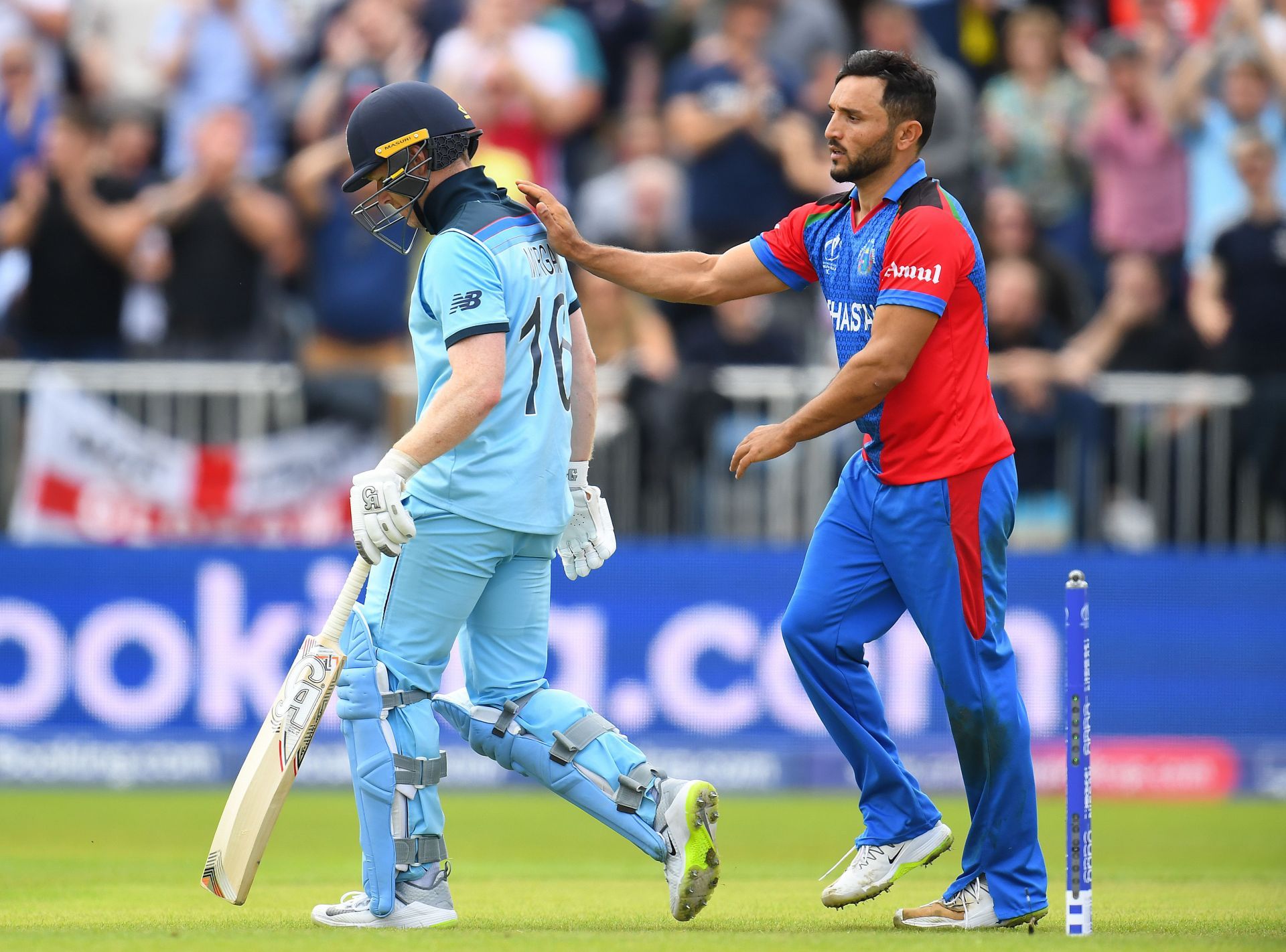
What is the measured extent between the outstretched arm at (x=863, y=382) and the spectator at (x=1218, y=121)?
785cm

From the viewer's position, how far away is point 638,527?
12305mm

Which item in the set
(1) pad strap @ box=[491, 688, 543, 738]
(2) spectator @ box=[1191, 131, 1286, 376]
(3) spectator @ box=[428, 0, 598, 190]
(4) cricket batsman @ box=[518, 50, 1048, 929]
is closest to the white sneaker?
(4) cricket batsman @ box=[518, 50, 1048, 929]

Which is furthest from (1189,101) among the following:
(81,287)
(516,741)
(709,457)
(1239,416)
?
(516,741)

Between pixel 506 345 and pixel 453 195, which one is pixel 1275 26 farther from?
pixel 506 345

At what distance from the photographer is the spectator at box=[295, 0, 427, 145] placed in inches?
531

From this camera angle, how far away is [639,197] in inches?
510

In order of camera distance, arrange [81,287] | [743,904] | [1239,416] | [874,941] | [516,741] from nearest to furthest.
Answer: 1. [874,941]
2. [516,741]
3. [743,904]
4. [1239,416]
5. [81,287]

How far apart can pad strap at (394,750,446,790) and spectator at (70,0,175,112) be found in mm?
8937

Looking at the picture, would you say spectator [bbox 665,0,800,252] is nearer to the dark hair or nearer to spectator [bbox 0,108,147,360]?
spectator [bbox 0,108,147,360]

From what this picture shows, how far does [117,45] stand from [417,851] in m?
9.53

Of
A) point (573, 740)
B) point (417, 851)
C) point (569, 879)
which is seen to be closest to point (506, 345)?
point (573, 740)

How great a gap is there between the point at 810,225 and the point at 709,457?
556 centimetres

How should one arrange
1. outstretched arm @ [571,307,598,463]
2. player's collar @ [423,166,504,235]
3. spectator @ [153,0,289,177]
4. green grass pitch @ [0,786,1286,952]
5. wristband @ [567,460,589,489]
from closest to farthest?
1. green grass pitch @ [0,786,1286,952]
2. player's collar @ [423,166,504,235]
3. outstretched arm @ [571,307,598,463]
4. wristband @ [567,460,589,489]
5. spectator @ [153,0,289,177]

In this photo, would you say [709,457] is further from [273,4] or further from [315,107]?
[273,4]
